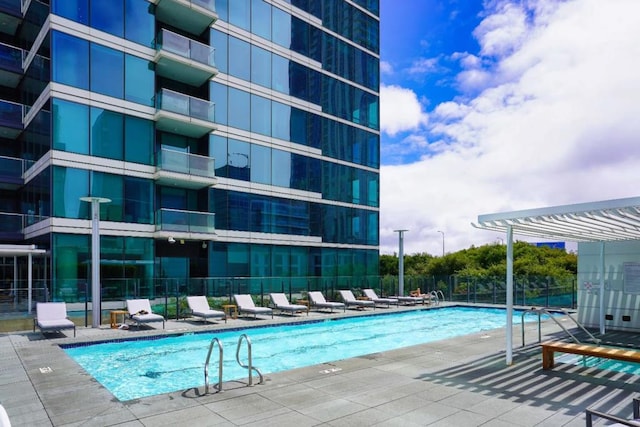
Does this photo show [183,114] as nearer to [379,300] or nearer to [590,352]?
[379,300]

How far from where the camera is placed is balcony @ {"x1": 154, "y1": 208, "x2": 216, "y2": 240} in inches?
798

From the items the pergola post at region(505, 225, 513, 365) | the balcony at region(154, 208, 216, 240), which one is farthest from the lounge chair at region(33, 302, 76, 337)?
the pergola post at region(505, 225, 513, 365)

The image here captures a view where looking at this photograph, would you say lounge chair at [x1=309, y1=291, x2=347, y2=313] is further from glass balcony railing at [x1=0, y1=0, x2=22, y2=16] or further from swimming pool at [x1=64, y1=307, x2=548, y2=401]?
glass balcony railing at [x1=0, y1=0, x2=22, y2=16]

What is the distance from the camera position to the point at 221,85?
76.4 ft

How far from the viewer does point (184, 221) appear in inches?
828

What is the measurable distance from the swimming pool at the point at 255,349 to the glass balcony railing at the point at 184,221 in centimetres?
745

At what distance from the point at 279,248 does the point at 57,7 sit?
1504 centimetres

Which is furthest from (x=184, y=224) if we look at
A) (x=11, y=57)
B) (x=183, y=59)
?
(x=11, y=57)

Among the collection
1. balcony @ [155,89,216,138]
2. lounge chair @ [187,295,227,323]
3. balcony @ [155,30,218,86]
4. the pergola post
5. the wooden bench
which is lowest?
lounge chair @ [187,295,227,323]

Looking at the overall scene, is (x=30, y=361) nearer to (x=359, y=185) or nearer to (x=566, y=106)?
(x=566, y=106)

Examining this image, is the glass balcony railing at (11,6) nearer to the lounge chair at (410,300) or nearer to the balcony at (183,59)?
the balcony at (183,59)

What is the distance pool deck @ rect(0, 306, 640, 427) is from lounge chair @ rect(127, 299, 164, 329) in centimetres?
402

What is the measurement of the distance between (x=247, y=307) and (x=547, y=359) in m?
11.3

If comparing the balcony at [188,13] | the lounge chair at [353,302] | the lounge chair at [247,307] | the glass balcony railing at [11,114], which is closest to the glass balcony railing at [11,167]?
the glass balcony railing at [11,114]
